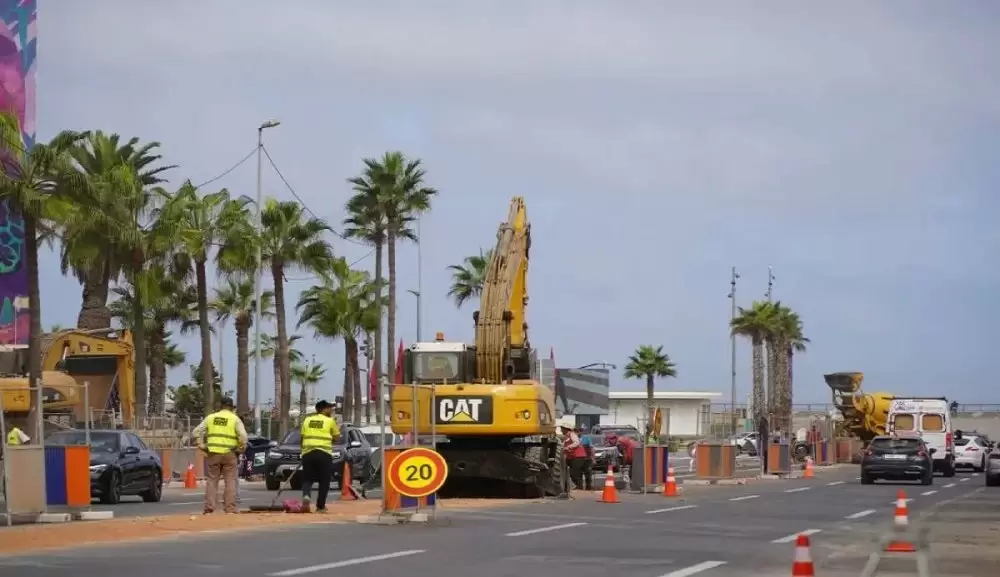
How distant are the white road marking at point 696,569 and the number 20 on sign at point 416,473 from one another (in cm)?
617

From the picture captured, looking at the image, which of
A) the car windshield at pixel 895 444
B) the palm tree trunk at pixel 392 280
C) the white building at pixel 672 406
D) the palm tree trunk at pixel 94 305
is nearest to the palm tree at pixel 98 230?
the palm tree trunk at pixel 94 305

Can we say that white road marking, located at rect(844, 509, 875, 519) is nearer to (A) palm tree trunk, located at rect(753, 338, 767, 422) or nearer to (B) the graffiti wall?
(B) the graffiti wall

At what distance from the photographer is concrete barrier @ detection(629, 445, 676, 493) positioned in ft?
117

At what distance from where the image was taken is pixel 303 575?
14.8 m

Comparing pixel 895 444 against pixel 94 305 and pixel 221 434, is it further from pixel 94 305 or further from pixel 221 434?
pixel 94 305

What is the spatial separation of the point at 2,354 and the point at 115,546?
3370 cm

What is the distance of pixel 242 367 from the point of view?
70.7 meters

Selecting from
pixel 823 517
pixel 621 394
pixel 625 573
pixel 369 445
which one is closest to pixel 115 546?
pixel 625 573

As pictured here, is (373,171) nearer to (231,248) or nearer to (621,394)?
(231,248)

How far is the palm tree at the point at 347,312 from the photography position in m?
79.3

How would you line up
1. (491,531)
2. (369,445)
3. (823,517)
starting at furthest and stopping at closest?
(369,445), (823,517), (491,531)

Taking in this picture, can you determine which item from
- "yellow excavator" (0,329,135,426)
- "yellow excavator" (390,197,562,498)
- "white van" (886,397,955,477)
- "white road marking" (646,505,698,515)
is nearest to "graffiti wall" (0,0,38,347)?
"yellow excavator" (0,329,135,426)

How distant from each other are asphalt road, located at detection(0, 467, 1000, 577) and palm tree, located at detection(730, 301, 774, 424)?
69.4 metres

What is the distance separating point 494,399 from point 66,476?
837cm
